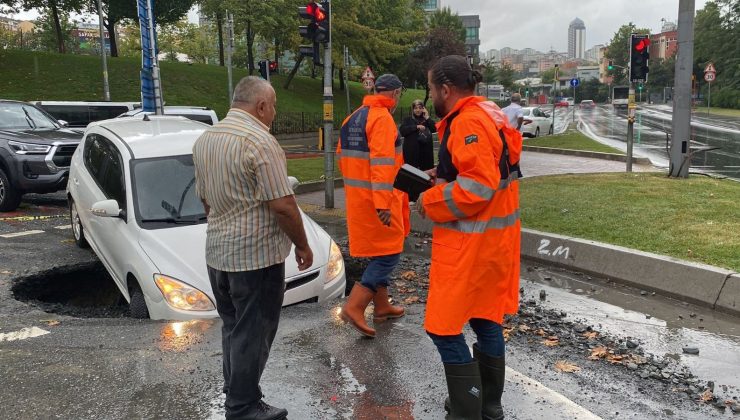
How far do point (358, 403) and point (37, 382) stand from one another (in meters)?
1.99

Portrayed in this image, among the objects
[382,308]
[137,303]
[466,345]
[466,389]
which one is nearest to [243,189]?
[466,345]

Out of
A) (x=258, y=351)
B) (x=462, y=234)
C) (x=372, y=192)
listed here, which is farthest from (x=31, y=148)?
(x=462, y=234)

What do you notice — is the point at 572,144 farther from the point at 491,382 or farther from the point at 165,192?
the point at 491,382

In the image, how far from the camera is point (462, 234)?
9.66 ft

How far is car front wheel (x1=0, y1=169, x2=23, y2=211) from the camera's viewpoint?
9.98 metres

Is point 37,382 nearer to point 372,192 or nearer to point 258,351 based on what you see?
point 258,351

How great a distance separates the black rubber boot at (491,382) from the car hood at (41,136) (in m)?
9.30

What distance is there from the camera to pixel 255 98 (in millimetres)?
3043

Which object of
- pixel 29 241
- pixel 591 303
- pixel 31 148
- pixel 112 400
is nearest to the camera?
pixel 112 400

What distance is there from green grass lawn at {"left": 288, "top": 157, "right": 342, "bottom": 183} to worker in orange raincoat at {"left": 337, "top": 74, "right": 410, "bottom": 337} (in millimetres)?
9451

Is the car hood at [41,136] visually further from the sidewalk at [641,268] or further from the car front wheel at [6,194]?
the sidewalk at [641,268]

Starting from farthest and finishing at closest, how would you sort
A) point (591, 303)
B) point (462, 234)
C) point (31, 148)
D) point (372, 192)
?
point (31, 148) < point (591, 303) < point (372, 192) < point (462, 234)

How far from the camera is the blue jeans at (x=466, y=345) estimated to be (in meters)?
3.06

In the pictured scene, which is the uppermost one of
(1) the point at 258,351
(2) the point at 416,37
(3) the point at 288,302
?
(2) the point at 416,37
